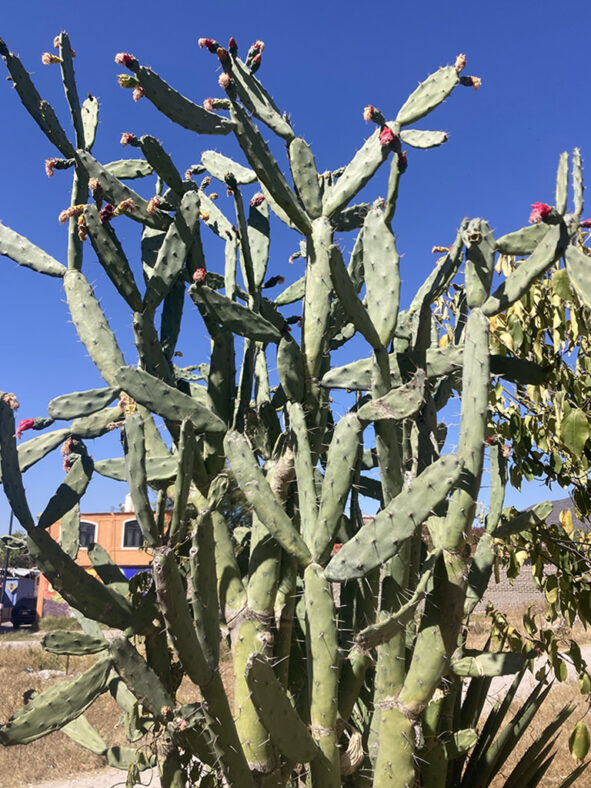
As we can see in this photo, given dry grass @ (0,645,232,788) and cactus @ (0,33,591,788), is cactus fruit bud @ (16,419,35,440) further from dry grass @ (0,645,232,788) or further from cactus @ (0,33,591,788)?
dry grass @ (0,645,232,788)

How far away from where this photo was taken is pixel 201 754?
2.81 metres

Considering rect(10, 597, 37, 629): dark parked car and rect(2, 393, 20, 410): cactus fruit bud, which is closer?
rect(2, 393, 20, 410): cactus fruit bud

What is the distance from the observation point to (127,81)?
295cm

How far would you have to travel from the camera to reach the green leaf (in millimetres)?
2695

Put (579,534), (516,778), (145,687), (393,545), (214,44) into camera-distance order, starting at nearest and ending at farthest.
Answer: (393,545), (145,687), (214,44), (516,778), (579,534)

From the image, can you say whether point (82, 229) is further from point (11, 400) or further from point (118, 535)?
point (118, 535)

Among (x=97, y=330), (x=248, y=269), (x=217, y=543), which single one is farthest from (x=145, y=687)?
(x=248, y=269)

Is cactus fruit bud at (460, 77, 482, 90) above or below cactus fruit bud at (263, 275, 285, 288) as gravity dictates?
above

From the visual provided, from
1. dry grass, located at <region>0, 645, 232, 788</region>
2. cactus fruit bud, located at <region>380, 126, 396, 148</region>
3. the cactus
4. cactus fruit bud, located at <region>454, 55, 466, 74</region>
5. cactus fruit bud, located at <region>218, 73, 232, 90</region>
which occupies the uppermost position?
cactus fruit bud, located at <region>454, 55, 466, 74</region>

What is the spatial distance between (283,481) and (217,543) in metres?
0.41

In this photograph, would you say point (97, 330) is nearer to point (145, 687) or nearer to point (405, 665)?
point (145, 687)

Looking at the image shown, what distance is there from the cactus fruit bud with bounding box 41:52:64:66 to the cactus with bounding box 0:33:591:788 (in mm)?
47


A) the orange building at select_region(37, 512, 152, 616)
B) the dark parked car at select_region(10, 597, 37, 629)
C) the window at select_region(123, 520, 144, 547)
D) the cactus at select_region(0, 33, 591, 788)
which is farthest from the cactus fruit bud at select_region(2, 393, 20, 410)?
the window at select_region(123, 520, 144, 547)

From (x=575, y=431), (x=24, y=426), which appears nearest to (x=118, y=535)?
(x=24, y=426)
